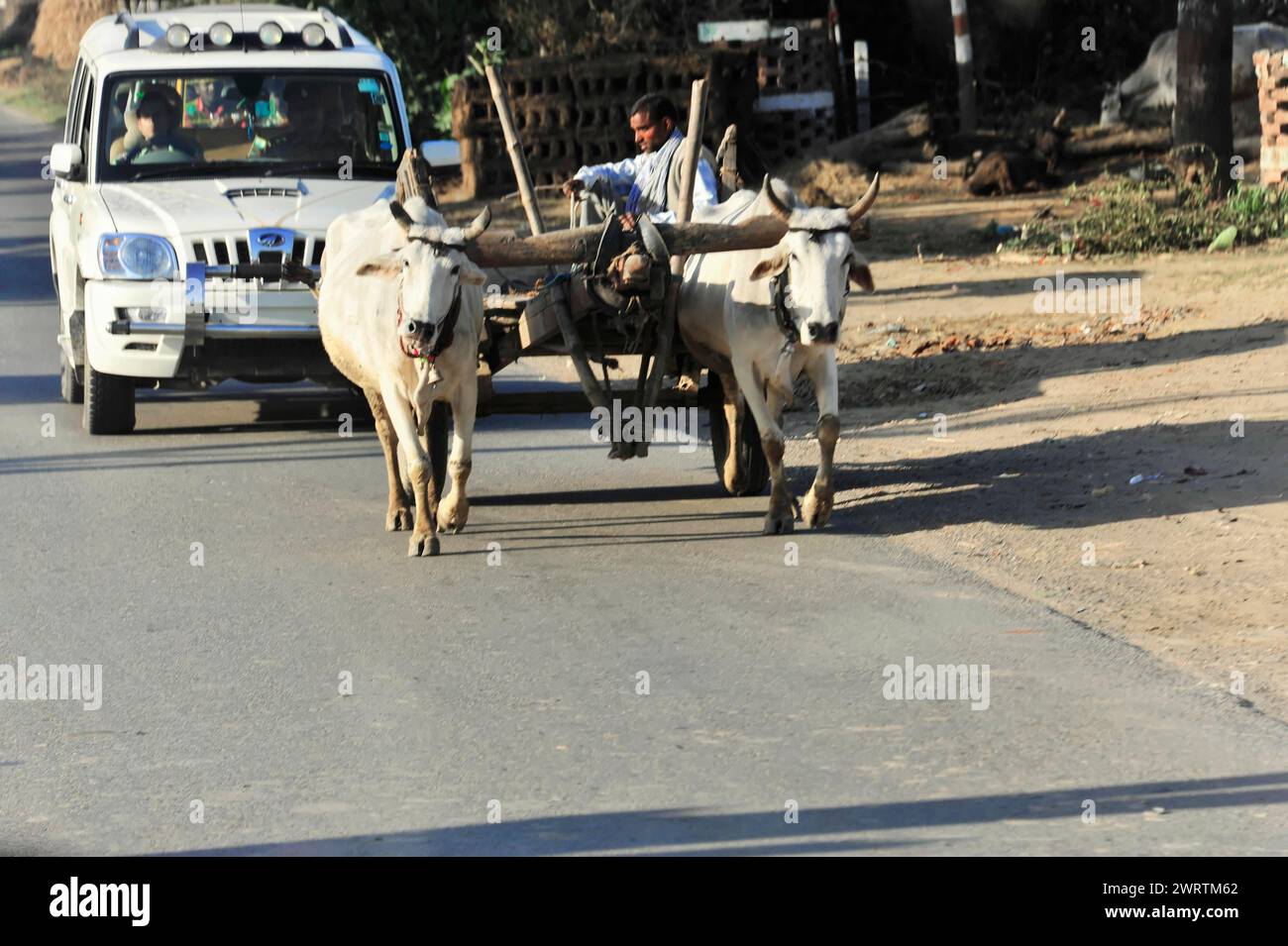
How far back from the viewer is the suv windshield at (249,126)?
1249 cm

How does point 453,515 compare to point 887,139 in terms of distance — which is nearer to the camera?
point 453,515

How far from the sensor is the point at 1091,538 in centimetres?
898

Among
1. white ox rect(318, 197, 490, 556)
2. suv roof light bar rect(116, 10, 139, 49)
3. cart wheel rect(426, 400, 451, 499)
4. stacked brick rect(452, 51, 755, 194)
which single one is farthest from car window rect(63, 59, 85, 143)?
stacked brick rect(452, 51, 755, 194)

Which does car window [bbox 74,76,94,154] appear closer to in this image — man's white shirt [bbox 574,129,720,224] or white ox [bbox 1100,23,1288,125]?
man's white shirt [bbox 574,129,720,224]

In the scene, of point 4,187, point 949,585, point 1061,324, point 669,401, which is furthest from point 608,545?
point 4,187

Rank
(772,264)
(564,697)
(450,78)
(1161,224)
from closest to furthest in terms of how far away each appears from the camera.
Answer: (564,697), (772,264), (1161,224), (450,78)

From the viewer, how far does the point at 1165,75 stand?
24016 mm

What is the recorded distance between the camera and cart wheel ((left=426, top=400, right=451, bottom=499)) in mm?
9913

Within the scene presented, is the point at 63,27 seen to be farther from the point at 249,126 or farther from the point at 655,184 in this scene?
the point at 655,184

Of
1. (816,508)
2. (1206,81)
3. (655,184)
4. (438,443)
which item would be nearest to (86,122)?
(438,443)

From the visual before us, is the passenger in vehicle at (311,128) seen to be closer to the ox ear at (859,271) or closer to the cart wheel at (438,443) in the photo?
the cart wheel at (438,443)

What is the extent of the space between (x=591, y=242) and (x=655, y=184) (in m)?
1.20

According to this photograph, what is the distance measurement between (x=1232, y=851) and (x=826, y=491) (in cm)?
417

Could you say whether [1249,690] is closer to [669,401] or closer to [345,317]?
[669,401]
